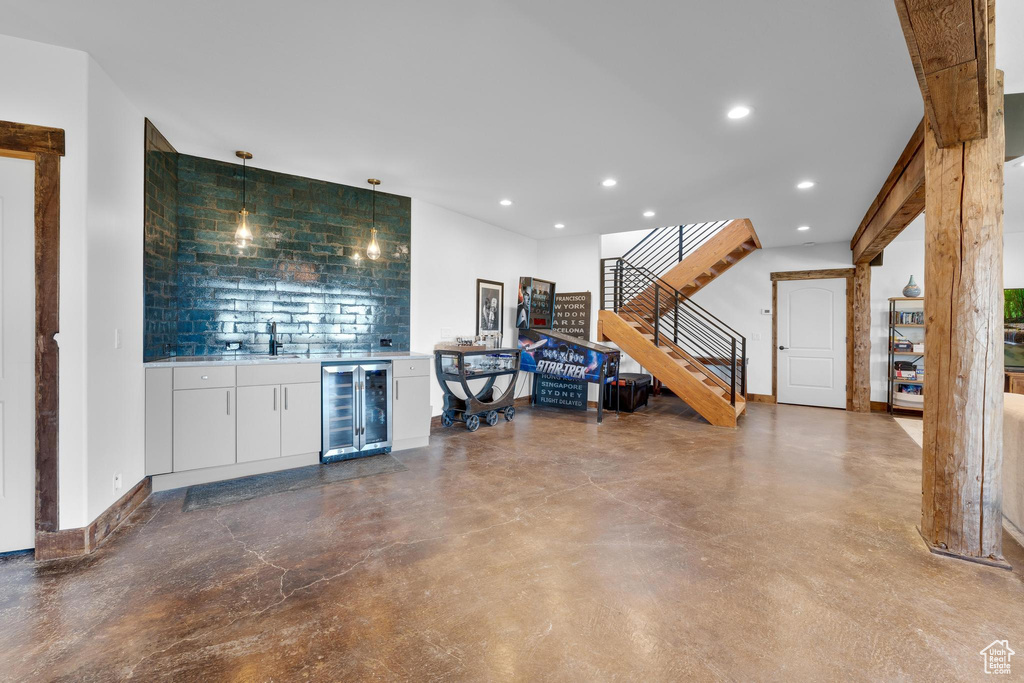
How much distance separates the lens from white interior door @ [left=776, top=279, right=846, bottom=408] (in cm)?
718

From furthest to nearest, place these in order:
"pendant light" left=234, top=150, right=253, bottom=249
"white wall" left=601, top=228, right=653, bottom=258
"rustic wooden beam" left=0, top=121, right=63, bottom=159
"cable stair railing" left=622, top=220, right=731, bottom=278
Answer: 1. "white wall" left=601, top=228, right=653, bottom=258
2. "cable stair railing" left=622, top=220, right=731, bottom=278
3. "pendant light" left=234, top=150, right=253, bottom=249
4. "rustic wooden beam" left=0, top=121, right=63, bottom=159

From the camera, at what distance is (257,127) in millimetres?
3363

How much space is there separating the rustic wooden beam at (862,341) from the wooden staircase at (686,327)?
1605mm

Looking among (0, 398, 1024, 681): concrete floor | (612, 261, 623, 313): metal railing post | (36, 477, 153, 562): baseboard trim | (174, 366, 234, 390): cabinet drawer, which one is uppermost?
(612, 261, 623, 313): metal railing post

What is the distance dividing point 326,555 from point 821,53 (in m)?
3.81

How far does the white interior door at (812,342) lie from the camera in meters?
7.18

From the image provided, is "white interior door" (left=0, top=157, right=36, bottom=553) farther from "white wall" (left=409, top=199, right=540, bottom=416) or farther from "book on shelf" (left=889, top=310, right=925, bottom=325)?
"book on shelf" (left=889, top=310, right=925, bottom=325)

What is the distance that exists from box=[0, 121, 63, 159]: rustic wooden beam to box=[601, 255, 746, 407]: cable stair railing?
5919mm

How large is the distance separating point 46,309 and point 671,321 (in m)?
7.73

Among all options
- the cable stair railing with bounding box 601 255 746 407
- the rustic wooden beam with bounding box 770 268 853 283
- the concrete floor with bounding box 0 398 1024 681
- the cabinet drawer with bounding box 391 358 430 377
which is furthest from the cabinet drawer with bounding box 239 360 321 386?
the rustic wooden beam with bounding box 770 268 853 283

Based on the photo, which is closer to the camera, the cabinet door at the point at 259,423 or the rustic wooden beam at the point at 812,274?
the cabinet door at the point at 259,423

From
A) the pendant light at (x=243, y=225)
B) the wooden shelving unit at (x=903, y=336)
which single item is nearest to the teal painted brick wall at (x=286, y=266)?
the pendant light at (x=243, y=225)

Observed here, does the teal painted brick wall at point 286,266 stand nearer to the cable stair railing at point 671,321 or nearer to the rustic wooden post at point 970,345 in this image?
the cable stair railing at point 671,321

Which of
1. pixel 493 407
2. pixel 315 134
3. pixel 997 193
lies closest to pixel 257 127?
pixel 315 134
